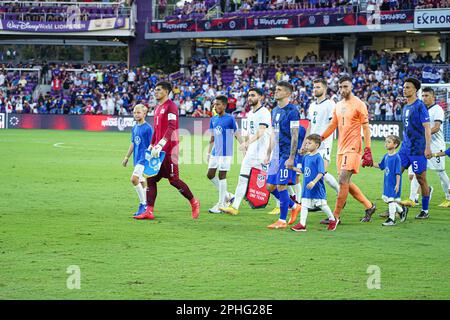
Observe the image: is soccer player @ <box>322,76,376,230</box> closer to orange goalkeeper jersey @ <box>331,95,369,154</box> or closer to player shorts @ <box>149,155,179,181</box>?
orange goalkeeper jersey @ <box>331,95,369,154</box>

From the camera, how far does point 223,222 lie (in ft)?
41.1

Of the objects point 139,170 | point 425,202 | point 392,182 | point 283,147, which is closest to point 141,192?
point 139,170

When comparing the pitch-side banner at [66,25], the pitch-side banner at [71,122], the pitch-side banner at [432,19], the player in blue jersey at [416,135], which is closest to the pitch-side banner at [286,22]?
the pitch-side banner at [432,19]

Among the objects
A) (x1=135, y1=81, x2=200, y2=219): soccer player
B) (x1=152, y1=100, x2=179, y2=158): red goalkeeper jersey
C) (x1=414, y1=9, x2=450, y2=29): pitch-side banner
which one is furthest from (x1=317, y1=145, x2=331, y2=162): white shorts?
(x1=414, y1=9, x2=450, y2=29): pitch-side banner

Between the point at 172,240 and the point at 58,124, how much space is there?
1482 inches

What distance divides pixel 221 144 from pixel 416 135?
3.26 metres

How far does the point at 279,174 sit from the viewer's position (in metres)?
11.8

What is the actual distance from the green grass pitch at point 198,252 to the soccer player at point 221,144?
0.49m

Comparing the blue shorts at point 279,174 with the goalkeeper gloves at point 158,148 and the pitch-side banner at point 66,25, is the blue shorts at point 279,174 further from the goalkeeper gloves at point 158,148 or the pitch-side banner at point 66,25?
the pitch-side banner at point 66,25

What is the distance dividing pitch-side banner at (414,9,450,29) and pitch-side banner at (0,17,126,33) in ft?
70.6

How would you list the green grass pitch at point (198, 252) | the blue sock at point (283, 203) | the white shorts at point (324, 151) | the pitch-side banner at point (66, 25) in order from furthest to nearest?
the pitch-side banner at point (66, 25)
the white shorts at point (324, 151)
the blue sock at point (283, 203)
the green grass pitch at point (198, 252)

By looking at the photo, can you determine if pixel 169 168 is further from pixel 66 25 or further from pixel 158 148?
pixel 66 25

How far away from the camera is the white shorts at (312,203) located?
38.0ft

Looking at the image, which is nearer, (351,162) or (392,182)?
(351,162)
